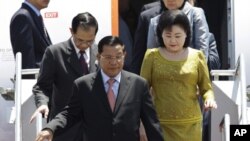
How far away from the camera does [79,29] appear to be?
18.0ft

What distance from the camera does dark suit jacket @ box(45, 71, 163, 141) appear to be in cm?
489

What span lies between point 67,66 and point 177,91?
95 centimetres

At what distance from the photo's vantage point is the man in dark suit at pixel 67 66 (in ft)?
18.0

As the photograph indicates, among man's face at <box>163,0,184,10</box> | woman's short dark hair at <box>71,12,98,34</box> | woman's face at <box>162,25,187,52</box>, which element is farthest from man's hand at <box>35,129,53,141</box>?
man's face at <box>163,0,184,10</box>

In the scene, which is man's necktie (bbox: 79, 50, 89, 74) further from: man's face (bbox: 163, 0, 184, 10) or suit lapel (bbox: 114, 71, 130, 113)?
man's face (bbox: 163, 0, 184, 10)

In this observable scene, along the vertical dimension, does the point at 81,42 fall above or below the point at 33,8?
below

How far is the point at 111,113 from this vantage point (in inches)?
193

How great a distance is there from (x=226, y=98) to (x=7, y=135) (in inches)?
93.8

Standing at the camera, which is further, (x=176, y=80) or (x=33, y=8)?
(x=33, y=8)

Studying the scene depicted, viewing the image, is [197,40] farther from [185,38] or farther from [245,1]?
[245,1]

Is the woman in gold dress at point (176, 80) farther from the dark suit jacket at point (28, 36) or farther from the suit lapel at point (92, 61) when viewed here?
the dark suit jacket at point (28, 36)

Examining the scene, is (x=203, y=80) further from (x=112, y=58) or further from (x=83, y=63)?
(x=83, y=63)

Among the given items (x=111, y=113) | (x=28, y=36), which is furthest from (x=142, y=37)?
(x=111, y=113)

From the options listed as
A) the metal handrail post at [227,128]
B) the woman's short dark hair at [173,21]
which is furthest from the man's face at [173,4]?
the metal handrail post at [227,128]
